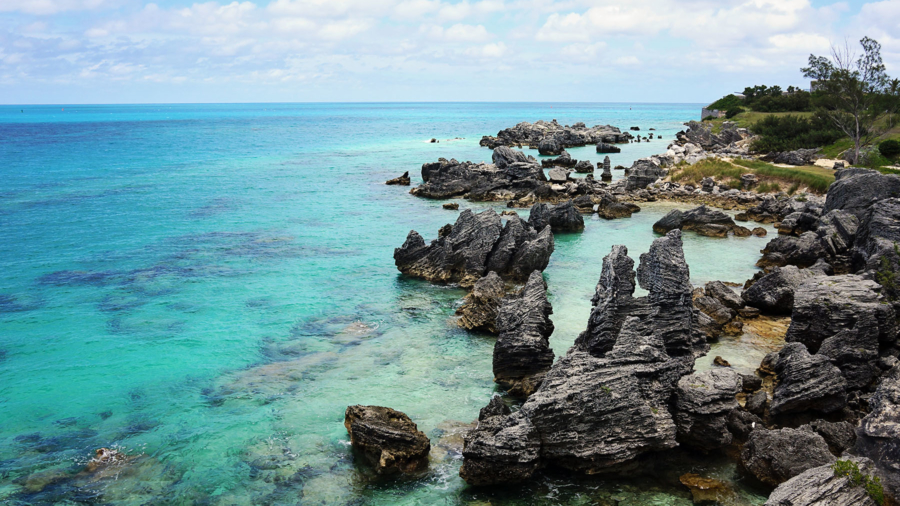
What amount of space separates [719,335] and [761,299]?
13.2 feet

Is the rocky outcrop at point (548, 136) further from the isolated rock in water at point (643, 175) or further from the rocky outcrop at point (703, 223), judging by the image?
the rocky outcrop at point (703, 223)

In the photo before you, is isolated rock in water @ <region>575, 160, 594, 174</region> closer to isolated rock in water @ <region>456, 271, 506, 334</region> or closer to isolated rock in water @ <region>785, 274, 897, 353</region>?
isolated rock in water @ <region>456, 271, 506, 334</region>

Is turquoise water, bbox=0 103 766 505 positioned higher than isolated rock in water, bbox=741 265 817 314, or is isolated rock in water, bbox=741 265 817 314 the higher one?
isolated rock in water, bbox=741 265 817 314

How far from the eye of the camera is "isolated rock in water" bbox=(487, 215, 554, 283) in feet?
102

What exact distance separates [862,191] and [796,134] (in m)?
47.3

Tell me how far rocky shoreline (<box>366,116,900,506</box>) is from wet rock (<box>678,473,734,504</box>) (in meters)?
0.09

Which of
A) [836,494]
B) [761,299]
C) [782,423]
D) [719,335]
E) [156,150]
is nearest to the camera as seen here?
[836,494]

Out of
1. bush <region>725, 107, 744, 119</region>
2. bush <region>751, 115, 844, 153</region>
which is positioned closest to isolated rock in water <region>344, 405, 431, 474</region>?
bush <region>751, 115, 844, 153</region>

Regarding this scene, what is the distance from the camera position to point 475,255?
31.8m

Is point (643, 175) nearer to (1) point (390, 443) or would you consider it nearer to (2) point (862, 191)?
(2) point (862, 191)

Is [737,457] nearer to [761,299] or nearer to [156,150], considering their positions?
[761,299]

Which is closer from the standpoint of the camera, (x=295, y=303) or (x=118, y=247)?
(x=295, y=303)

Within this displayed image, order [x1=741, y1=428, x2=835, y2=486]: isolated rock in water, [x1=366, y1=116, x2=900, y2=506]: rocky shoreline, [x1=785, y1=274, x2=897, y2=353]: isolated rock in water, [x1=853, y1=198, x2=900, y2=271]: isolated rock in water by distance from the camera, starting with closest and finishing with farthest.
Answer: [x1=741, y1=428, x2=835, y2=486]: isolated rock in water → [x1=366, y1=116, x2=900, y2=506]: rocky shoreline → [x1=785, y1=274, x2=897, y2=353]: isolated rock in water → [x1=853, y1=198, x2=900, y2=271]: isolated rock in water

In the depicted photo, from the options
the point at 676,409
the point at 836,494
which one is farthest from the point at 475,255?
the point at 836,494
